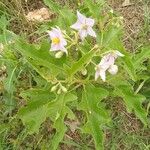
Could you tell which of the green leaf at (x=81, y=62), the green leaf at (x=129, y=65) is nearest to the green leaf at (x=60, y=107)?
the green leaf at (x=81, y=62)

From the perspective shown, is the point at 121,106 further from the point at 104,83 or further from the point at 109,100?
the point at 104,83

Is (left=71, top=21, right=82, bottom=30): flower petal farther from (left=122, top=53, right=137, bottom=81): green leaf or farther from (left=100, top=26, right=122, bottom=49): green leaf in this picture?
(left=122, top=53, right=137, bottom=81): green leaf

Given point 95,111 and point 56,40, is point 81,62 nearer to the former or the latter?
point 56,40

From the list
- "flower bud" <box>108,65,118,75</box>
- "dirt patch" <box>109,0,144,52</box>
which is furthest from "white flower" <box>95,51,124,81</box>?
"dirt patch" <box>109,0,144,52</box>

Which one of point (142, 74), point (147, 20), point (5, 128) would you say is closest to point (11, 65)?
point (5, 128)

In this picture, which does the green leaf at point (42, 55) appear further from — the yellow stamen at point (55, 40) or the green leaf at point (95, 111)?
the green leaf at point (95, 111)
